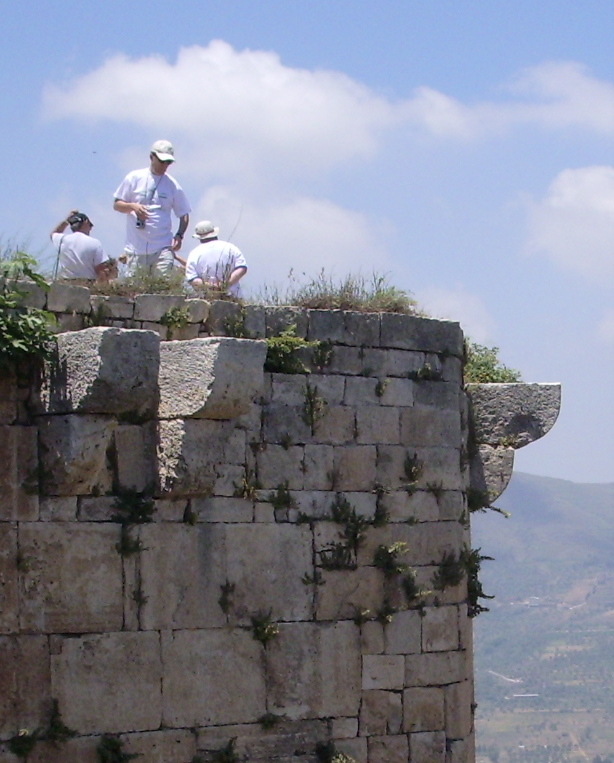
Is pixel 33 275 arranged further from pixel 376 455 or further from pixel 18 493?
pixel 376 455

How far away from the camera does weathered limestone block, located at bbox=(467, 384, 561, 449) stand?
1055 centimetres

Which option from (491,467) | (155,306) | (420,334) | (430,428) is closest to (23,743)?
(155,306)

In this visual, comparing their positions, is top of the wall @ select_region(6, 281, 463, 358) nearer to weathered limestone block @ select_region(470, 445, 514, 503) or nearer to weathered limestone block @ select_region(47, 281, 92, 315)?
weathered limestone block @ select_region(47, 281, 92, 315)

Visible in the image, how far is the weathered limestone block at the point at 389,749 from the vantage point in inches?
365

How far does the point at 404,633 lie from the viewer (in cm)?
942

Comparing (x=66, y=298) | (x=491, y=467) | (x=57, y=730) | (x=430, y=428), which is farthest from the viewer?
(x=491, y=467)

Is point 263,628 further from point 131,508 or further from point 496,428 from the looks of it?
point 496,428

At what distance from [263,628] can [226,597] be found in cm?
31

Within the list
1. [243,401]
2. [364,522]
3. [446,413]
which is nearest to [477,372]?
[446,413]

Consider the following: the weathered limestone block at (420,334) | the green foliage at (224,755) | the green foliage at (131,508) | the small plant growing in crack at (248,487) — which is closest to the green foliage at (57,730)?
the green foliage at (224,755)

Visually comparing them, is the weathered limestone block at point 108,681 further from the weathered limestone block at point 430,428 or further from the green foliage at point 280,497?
the weathered limestone block at point 430,428

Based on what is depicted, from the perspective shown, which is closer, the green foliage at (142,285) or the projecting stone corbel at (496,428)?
the green foliage at (142,285)

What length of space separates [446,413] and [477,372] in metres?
1.26

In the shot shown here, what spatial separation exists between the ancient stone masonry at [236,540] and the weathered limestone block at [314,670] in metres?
0.01
